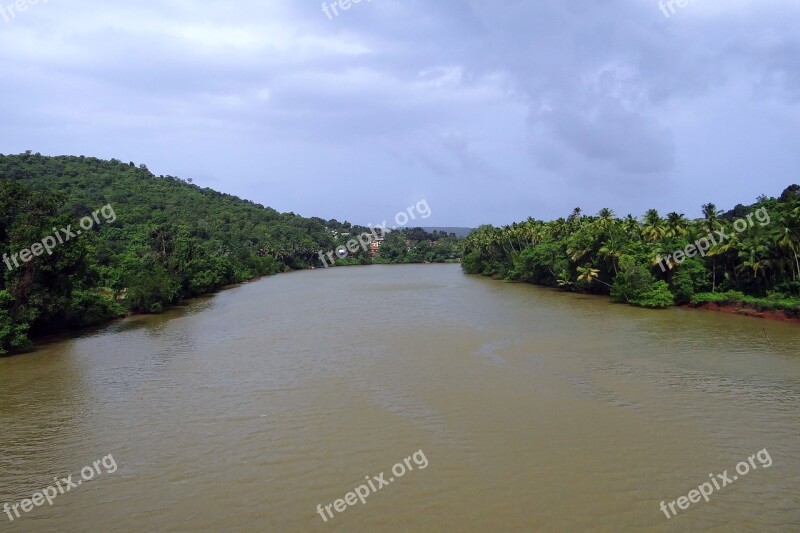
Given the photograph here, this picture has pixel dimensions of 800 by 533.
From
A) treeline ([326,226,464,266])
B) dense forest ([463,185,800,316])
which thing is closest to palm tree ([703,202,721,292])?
dense forest ([463,185,800,316])

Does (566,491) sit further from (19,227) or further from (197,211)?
(197,211)

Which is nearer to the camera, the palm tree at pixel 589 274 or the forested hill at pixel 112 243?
the forested hill at pixel 112 243

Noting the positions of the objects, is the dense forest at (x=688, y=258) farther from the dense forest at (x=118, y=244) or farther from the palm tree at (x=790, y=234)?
the dense forest at (x=118, y=244)

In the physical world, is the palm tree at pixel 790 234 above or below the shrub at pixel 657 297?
above

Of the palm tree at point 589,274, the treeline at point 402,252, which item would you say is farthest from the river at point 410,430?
the treeline at point 402,252

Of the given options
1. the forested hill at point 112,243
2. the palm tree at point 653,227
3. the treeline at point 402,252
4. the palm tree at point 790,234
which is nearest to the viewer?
the forested hill at point 112,243

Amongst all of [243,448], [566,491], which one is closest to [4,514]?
[243,448]

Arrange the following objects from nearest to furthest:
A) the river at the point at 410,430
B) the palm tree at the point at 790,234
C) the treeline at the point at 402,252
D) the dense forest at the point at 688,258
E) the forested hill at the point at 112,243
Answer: the river at the point at 410,430
the forested hill at the point at 112,243
the palm tree at the point at 790,234
the dense forest at the point at 688,258
the treeline at the point at 402,252

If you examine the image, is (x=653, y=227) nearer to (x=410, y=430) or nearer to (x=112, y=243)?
(x=410, y=430)
